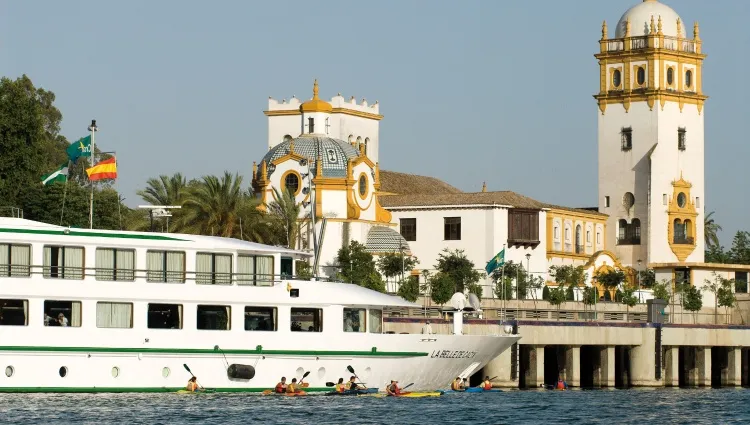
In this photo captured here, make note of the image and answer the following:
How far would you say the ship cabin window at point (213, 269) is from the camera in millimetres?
56656

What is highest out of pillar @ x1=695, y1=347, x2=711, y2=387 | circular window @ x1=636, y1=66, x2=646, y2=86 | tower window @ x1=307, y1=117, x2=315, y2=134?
circular window @ x1=636, y1=66, x2=646, y2=86

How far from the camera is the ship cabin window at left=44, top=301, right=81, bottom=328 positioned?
54406mm

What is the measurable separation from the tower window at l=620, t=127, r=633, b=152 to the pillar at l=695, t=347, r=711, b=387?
146ft

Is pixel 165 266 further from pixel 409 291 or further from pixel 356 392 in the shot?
pixel 409 291

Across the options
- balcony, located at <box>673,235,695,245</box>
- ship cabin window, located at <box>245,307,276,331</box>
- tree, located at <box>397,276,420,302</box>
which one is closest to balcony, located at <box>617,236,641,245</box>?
balcony, located at <box>673,235,695,245</box>

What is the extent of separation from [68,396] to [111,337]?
2.33 metres

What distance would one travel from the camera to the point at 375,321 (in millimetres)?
58938

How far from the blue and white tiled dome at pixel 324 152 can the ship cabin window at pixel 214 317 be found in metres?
47.8

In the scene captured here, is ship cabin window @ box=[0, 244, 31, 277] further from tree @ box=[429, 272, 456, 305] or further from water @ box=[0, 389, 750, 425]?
tree @ box=[429, 272, 456, 305]

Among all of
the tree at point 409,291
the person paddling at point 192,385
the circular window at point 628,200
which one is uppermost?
the circular window at point 628,200

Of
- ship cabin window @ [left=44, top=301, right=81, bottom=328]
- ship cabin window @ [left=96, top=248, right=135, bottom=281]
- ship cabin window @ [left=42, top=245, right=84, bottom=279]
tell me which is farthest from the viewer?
ship cabin window @ [left=96, top=248, right=135, bottom=281]

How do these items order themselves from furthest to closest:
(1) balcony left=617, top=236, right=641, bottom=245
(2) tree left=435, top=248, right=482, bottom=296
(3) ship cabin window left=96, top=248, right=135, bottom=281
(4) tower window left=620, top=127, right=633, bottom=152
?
1. (4) tower window left=620, top=127, right=633, bottom=152
2. (1) balcony left=617, top=236, right=641, bottom=245
3. (2) tree left=435, top=248, right=482, bottom=296
4. (3) ship cabin window left=96, top=248, right=135, bottom=281

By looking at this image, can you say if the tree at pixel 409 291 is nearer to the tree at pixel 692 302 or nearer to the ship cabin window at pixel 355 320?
the tree at pixel 692 302

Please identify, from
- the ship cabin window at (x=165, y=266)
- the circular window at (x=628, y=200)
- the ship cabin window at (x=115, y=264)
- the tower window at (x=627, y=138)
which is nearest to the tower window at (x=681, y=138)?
the tower window at (x=627, y=138)
